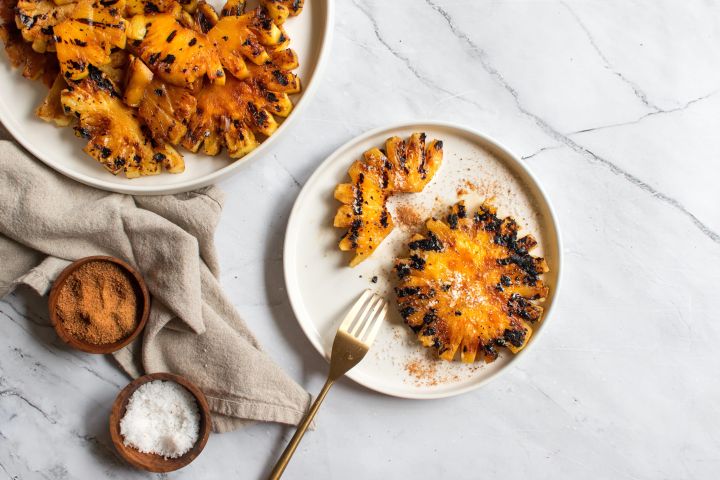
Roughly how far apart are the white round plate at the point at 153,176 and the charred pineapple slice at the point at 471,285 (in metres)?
0.65

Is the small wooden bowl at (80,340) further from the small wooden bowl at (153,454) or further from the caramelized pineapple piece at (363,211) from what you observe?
the caramelized pineapple piece at (363,211)

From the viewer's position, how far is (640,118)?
2109 millimetres

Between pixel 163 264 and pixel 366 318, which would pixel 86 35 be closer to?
pixel 163 264

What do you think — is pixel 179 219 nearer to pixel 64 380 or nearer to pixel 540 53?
pixel 64 380

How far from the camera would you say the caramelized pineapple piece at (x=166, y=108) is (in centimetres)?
181

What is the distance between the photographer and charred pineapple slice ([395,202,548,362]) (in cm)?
192

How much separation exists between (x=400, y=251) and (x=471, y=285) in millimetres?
281

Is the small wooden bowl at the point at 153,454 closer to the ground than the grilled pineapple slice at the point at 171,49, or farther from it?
closer to the ground

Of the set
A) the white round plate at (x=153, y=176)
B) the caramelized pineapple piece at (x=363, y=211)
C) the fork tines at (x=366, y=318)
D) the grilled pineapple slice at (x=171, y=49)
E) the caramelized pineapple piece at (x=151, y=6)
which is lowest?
the fork tines at (x=366, y=318)

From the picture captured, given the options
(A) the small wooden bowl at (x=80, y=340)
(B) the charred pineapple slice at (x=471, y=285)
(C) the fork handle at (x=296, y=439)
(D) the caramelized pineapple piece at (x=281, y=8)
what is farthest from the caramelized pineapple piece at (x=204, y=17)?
(C) the fork handle at (x=296, y=439)

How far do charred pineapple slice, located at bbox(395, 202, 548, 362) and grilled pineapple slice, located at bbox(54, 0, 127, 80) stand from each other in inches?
44.8

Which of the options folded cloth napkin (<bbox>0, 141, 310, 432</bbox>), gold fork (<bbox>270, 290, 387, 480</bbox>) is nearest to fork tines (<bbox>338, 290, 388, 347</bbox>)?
gold fork (<bbox>270, 290, 387, 480</bbox>)

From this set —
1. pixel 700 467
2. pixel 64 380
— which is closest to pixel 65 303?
pixel 64 380

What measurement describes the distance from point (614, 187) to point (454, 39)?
31.2 inches
